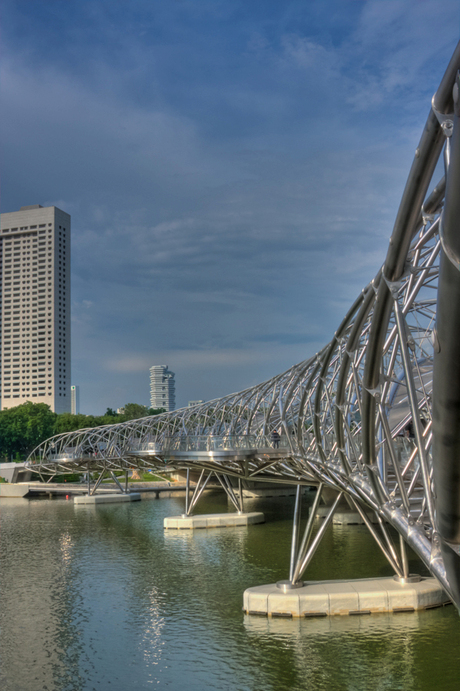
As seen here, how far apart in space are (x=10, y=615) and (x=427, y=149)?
2620cm

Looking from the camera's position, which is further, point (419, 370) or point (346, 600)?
point (346, 600)

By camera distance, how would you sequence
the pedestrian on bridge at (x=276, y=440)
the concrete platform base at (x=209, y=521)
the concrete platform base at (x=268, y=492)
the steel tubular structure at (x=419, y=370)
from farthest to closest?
1. the concrete platform base at (x=268, y=492)
2. the concrete platform base at (x=209, y=521)
3. the pedestrian on bridge at (x=276, y=440)
4. the steel tubular structure at (x=419, y=370)

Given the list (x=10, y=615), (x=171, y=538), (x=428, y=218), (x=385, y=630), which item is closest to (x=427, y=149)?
(x=428, y=218)

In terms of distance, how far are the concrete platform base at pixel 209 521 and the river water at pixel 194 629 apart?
6949 mm

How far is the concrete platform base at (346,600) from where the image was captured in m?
23.5

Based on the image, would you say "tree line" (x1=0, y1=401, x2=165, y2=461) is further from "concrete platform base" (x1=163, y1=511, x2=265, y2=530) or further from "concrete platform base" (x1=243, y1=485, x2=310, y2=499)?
"concrete platform base" (x1=163, y1=511, x2=265, y2=530)

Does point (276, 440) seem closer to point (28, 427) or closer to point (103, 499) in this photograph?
point (103, 499)

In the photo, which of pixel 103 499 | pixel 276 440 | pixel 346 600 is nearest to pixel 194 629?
pixel 346 600

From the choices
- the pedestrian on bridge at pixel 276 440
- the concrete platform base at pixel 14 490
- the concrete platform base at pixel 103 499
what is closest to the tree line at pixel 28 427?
the concrete platform base at pixel 14 490

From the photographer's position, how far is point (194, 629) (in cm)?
2314

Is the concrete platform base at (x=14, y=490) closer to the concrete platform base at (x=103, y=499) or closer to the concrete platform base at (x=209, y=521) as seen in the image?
the concrete platform base at (x=103, y=499)

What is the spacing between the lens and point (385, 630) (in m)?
21.7

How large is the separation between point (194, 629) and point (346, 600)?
19.5ft

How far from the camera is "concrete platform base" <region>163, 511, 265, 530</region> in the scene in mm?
48875
